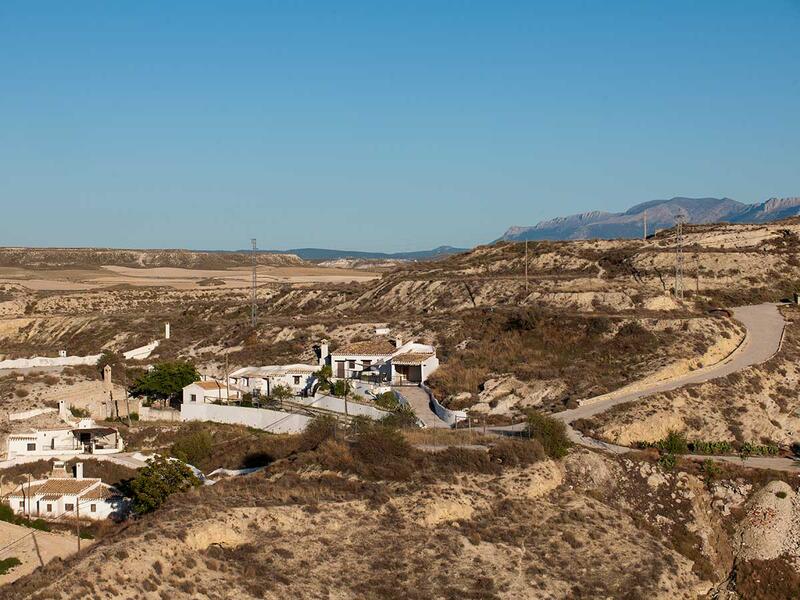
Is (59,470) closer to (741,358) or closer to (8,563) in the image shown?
(8,563)

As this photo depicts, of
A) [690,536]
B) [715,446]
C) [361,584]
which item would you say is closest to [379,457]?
[361,584]

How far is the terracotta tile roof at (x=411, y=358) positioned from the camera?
50000 mm

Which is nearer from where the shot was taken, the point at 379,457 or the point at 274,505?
the point at 274,505

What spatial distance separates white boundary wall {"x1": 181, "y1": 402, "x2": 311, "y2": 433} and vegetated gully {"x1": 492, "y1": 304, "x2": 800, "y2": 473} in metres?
9.28

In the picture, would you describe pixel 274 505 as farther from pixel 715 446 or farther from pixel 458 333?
pixel 458 333

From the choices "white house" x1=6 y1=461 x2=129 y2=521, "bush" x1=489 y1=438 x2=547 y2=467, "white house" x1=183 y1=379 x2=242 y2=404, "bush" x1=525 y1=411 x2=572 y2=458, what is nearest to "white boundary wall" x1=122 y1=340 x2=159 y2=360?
"white house" x1=183 y1=379 x2=242 y2=404

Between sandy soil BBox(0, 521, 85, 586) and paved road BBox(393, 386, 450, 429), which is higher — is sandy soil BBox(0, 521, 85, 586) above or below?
below

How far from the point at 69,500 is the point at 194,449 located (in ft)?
18.6

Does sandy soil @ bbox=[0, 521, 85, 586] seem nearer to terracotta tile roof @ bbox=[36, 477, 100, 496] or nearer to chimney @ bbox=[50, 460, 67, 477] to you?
terracotta tile roof @ bbox=[36, 477, 100, 496]

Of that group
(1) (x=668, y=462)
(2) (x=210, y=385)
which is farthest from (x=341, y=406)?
(1) (x=668, y=462)

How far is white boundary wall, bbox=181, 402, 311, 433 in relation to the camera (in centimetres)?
4283

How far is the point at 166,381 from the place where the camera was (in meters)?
50.0

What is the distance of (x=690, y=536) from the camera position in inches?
1201

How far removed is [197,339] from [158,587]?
4777cm
